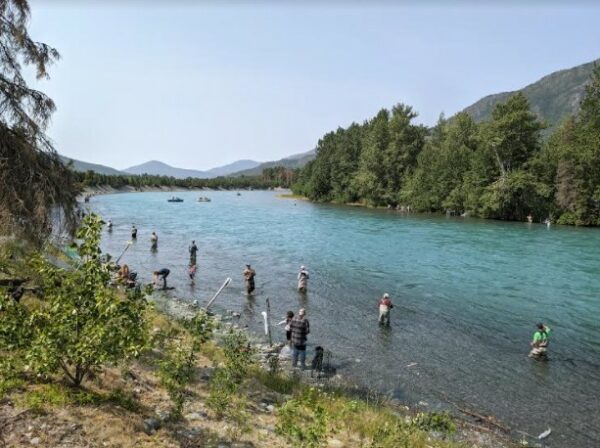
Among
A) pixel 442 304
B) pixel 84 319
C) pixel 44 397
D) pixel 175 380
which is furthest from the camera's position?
pixel 442 304

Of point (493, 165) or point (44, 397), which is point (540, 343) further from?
point (493, 165)

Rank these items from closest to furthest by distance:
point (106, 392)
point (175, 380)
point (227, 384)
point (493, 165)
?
1. point (106, 392)
2. point (175, 380)
3. point (227, 384)
4. point (493, 165)

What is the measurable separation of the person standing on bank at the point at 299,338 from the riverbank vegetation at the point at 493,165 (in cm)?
7103

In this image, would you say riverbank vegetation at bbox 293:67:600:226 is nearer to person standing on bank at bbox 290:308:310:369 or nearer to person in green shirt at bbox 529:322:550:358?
person in green shirt at bbox 529:322:550:358

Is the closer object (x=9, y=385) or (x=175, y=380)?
(x=9, y=385)

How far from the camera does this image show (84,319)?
768cm

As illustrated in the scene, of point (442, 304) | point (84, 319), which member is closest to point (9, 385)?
point (84, 319)

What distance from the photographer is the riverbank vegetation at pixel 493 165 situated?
74.4 m

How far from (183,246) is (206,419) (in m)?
38.2

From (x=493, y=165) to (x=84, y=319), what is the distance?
8971 cm

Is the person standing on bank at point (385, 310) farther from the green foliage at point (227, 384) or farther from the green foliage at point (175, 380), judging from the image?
the green foliage at point (175, 380)

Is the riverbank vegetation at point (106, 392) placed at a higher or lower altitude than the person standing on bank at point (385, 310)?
higher

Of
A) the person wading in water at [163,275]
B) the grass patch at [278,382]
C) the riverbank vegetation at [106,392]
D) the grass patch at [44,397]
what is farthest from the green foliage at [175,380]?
the person wading in water at [163,275]

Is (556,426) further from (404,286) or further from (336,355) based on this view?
(404,286)
